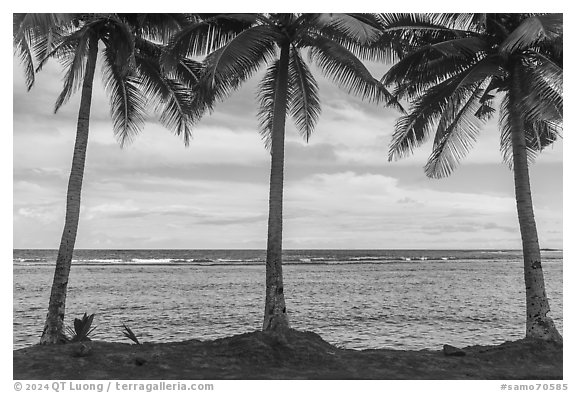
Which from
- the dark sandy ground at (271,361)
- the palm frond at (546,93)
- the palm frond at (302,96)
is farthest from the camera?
the palm frond at (302,96)

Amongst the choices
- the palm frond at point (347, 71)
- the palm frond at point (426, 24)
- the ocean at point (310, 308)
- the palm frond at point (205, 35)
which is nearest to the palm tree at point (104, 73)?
the palm frond at point (205, 35)

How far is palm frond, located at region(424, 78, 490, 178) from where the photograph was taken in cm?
1316

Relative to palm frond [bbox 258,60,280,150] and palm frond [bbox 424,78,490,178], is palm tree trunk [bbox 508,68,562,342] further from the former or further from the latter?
palm frond [bbox 258,60,280,150]

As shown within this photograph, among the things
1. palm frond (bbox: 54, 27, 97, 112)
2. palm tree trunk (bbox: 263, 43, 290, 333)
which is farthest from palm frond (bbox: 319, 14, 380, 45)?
palm frond (bbox: 54, 27, 97, 112)

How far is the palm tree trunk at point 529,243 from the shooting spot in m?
11.7

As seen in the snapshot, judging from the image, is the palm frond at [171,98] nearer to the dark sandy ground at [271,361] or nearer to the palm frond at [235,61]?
the palm frond at [235,61]

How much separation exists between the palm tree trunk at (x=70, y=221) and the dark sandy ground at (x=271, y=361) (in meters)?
0.86

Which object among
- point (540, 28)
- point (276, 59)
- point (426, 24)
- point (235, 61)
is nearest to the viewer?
point (540, 28)

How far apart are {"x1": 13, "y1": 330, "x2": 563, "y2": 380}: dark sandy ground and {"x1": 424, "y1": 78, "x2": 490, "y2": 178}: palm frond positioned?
4975 mm

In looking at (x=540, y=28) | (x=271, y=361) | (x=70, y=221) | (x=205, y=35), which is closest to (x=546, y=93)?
(x=540, y=28)

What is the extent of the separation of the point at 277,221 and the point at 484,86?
646 cm

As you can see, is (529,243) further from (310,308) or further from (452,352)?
(310,308)

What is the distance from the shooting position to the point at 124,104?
14875 millimetres
